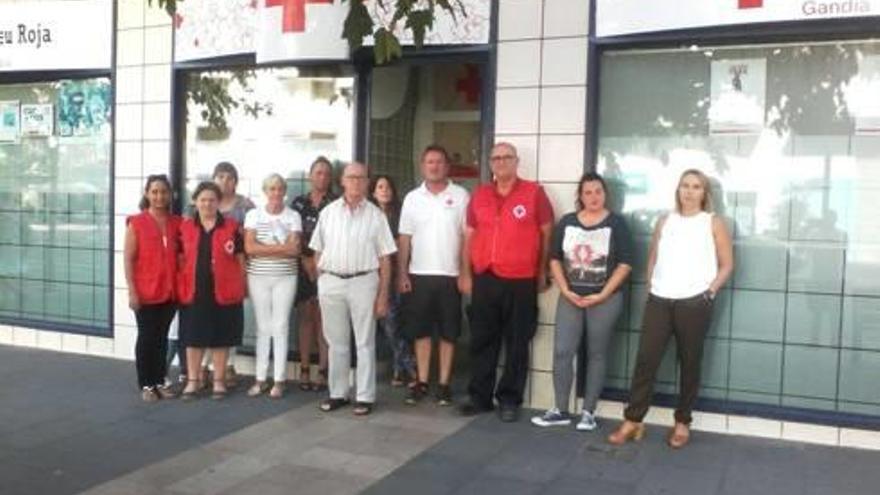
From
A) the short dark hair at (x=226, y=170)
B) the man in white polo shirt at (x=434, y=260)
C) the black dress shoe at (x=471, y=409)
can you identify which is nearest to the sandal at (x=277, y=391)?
the man in white polo shirt at (x=434, y=260)

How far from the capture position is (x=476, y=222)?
21.9 feet

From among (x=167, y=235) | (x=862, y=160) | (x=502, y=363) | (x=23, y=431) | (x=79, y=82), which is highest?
(x=79, y=82)

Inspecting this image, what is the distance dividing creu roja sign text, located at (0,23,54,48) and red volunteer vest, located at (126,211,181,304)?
276 cm

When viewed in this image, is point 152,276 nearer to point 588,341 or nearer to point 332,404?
point 332,404

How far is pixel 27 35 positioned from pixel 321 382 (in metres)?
4.33

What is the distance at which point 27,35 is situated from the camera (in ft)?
29.0

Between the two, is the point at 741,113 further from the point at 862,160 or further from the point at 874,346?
the point at 874,346

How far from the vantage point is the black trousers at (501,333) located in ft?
21.5

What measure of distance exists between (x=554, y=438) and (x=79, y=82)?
5510 mm

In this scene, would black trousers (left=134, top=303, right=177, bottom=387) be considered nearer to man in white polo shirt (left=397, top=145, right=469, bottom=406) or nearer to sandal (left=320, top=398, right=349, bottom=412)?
sandal (left=320, top=398, right=349, bottom=412)

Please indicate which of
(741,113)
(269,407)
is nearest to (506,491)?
(269,407)

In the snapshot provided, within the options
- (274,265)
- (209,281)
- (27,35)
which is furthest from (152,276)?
(27,35)

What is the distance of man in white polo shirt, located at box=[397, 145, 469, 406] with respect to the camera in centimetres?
686

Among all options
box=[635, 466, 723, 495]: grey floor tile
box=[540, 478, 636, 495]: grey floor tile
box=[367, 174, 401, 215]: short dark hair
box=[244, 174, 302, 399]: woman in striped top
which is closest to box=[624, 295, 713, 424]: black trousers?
box=[635, 466, 723, 495]: grey floor tile
